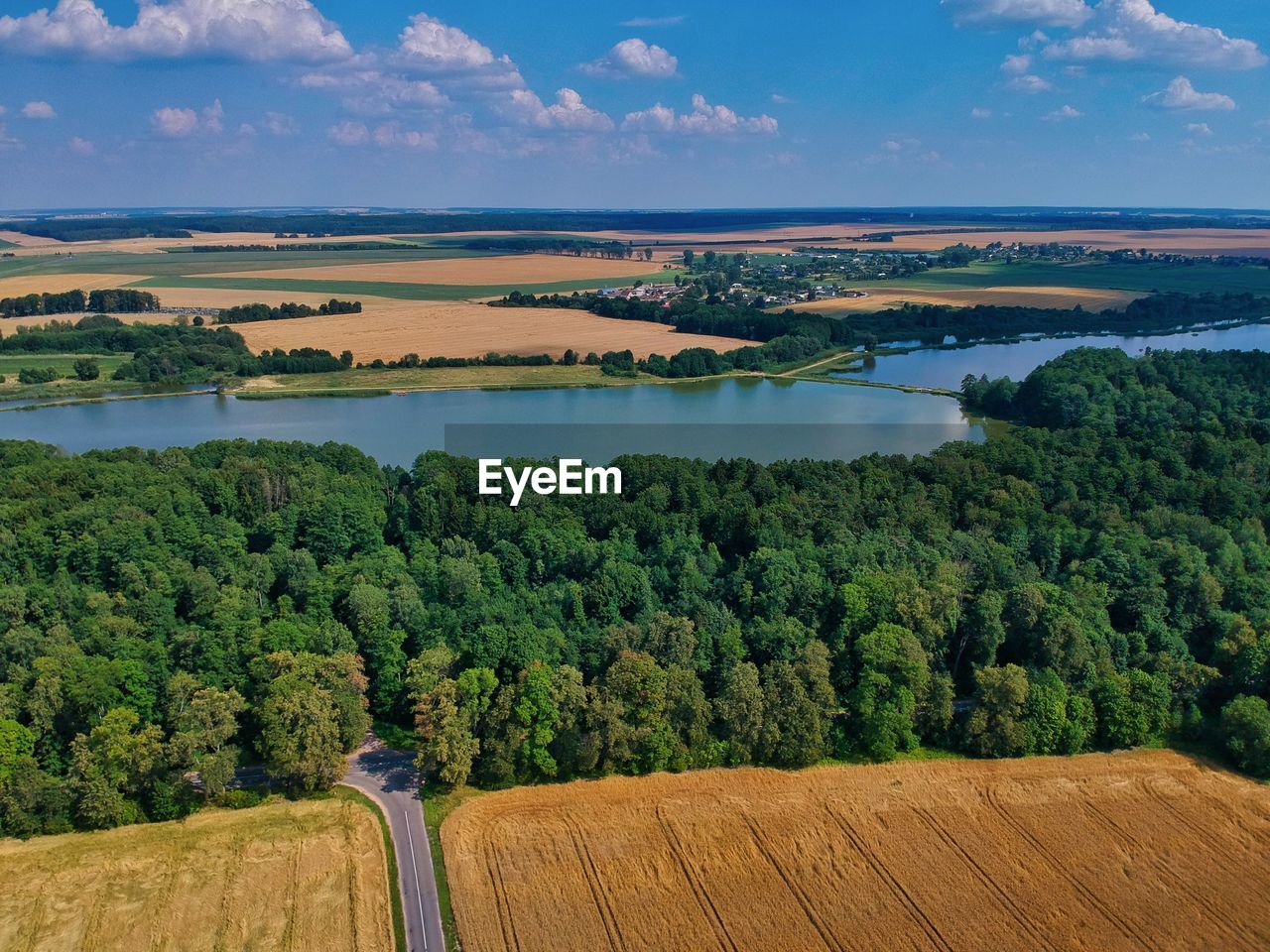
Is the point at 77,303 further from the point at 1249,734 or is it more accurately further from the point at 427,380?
the point at 1249,734

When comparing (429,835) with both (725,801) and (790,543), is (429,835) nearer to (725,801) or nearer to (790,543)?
(725,801)

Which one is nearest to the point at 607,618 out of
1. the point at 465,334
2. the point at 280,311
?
the point at 465,334

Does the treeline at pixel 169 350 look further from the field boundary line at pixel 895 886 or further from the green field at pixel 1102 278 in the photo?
the green field at pixel 1102 278

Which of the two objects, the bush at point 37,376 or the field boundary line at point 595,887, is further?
the bush at point 37,376

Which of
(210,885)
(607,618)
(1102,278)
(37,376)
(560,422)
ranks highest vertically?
(1102,278)

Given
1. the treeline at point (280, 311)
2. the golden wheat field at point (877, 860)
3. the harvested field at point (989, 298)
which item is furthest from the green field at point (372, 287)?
the golden wheat field at point (877, 860)

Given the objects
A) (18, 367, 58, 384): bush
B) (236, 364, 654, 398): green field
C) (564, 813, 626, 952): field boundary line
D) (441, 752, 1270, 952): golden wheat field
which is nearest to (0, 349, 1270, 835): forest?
(441, 752, 1270, 952): golden wheat field
